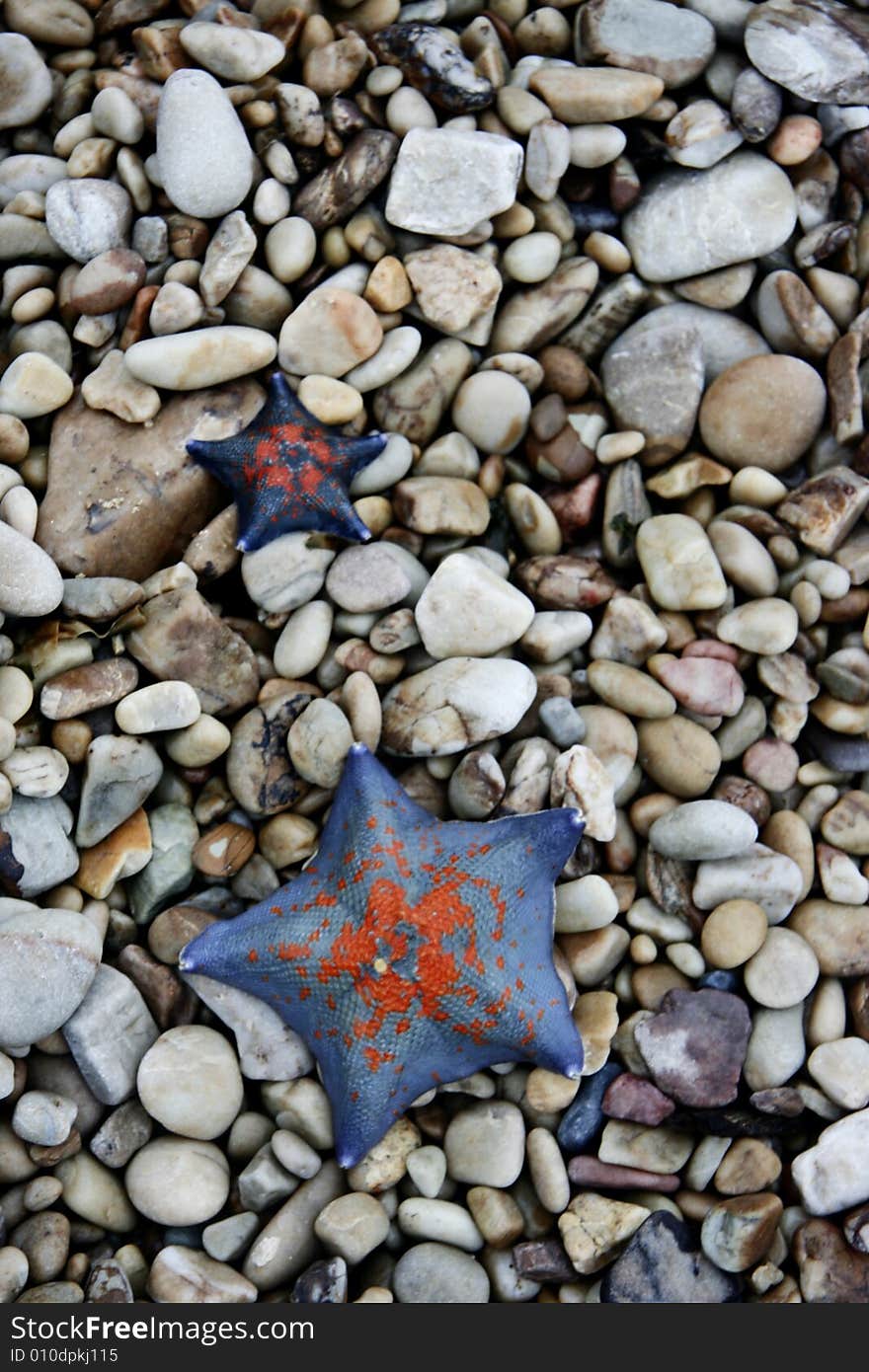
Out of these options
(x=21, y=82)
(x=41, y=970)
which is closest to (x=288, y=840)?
(x=41, y=970)

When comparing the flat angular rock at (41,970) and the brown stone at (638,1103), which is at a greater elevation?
the flat angular rock at (41,970)

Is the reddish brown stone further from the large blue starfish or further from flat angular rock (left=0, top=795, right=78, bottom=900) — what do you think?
flat angular rock (left=0, top=795, right=78, bottom=900)

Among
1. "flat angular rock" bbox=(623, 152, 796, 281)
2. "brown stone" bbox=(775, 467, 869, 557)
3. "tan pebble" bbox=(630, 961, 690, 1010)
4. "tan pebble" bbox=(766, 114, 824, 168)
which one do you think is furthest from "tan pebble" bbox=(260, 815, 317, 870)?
"tan pebble" bbox=(766, 114, 824, 168)

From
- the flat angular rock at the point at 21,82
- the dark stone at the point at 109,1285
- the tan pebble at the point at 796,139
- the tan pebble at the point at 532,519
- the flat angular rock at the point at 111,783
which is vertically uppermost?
the tan pebble at the point at 796,139

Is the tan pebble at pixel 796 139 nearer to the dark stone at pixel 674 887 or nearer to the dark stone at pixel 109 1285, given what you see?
the dark stone at pixel 674 887

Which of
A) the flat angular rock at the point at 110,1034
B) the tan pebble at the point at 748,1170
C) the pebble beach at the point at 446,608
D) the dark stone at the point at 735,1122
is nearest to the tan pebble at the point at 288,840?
the pebble beach at the point at 446,608

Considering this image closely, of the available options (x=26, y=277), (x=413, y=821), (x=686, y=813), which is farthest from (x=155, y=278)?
(x=686, y=813)
